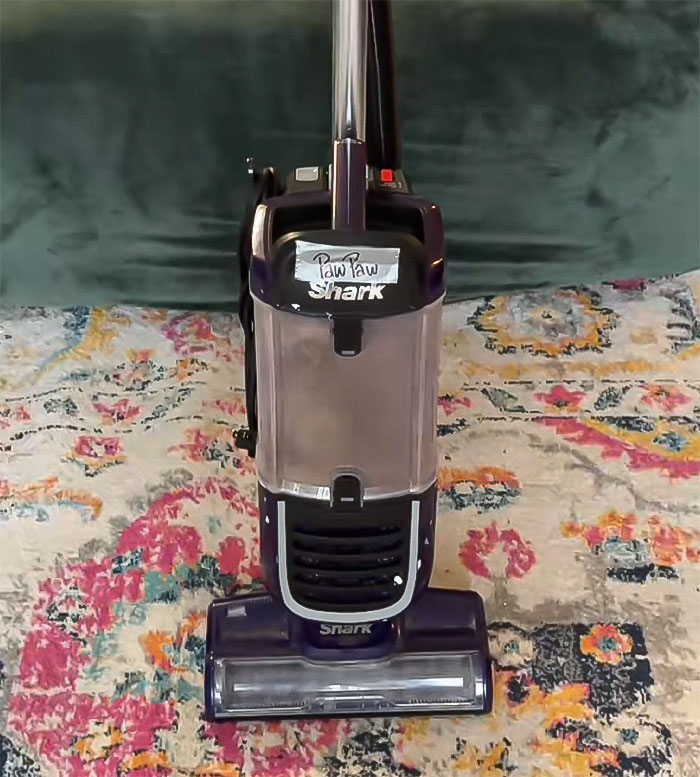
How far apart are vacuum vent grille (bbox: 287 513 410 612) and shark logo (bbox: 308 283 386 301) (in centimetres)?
22

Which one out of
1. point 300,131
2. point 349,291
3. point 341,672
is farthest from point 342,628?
point 300,131

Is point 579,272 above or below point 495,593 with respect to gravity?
above

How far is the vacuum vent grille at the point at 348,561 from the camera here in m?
0.99

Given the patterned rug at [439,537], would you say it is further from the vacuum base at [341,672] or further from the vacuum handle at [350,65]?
the vacuum handle at [350,65]

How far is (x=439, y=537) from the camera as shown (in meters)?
1.32

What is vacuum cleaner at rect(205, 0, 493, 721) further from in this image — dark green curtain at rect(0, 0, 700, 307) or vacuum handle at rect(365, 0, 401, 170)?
dark green curtain at rect(0, 0, 700, 307)

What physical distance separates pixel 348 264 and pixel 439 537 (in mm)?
547

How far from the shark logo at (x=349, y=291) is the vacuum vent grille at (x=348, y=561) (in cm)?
22

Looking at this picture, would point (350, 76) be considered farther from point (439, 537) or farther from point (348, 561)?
point (439, 537)

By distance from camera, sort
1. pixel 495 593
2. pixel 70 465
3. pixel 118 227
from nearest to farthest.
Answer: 1. pixel 495 593
2. pixel 70 465
3. pixel 118 227

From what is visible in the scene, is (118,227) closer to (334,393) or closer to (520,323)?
(520,323)

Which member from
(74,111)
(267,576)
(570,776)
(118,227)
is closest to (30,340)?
(118,227)

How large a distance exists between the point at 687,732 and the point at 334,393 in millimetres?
526

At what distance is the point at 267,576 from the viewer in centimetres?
105
